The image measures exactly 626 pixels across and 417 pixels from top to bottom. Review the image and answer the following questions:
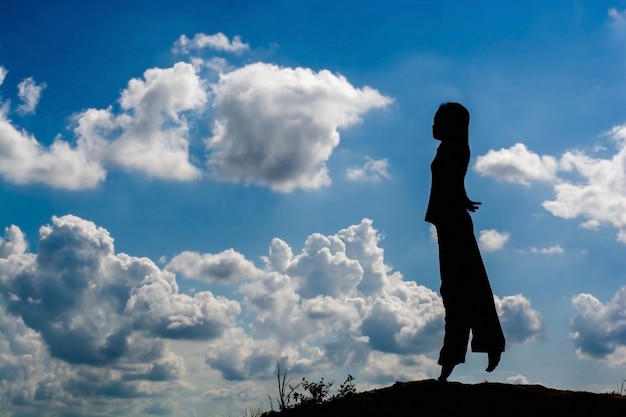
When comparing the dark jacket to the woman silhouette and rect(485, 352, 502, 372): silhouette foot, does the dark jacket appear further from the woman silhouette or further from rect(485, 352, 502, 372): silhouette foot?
rect(485, 352, 502, 372): silhouette foot

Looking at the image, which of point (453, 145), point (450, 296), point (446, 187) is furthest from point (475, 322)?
point (453, 145)

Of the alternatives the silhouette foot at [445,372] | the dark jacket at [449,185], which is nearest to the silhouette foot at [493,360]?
the silhouette foot at [445,372]

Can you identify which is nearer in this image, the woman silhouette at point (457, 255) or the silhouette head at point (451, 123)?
the woman silhouette at point (457, 255)

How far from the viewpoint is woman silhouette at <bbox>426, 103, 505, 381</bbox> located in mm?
10242

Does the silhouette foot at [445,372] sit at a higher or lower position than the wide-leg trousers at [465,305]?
lower

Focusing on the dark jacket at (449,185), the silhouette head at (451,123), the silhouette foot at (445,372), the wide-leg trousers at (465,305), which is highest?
the silhouette head at (451,123)

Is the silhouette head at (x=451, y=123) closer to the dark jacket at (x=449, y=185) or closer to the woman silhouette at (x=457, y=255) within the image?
the woman silhouette at (x=457, y=255)

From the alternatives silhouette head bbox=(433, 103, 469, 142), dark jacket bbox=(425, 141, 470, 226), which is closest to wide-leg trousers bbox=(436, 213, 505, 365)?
dark jacket bbox=(425, 141, 470, 226)

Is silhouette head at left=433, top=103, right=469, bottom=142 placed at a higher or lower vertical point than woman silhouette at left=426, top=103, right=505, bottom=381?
higher

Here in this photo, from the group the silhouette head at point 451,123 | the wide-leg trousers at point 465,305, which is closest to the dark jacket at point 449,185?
the silhouette head at point 451,123

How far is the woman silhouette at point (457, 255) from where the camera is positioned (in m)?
10.2

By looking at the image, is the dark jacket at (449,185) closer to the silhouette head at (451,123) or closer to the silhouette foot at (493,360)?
the silhouette head at (451,123)

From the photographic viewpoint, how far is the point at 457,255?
10375mm

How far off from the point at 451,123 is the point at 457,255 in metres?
2.11
